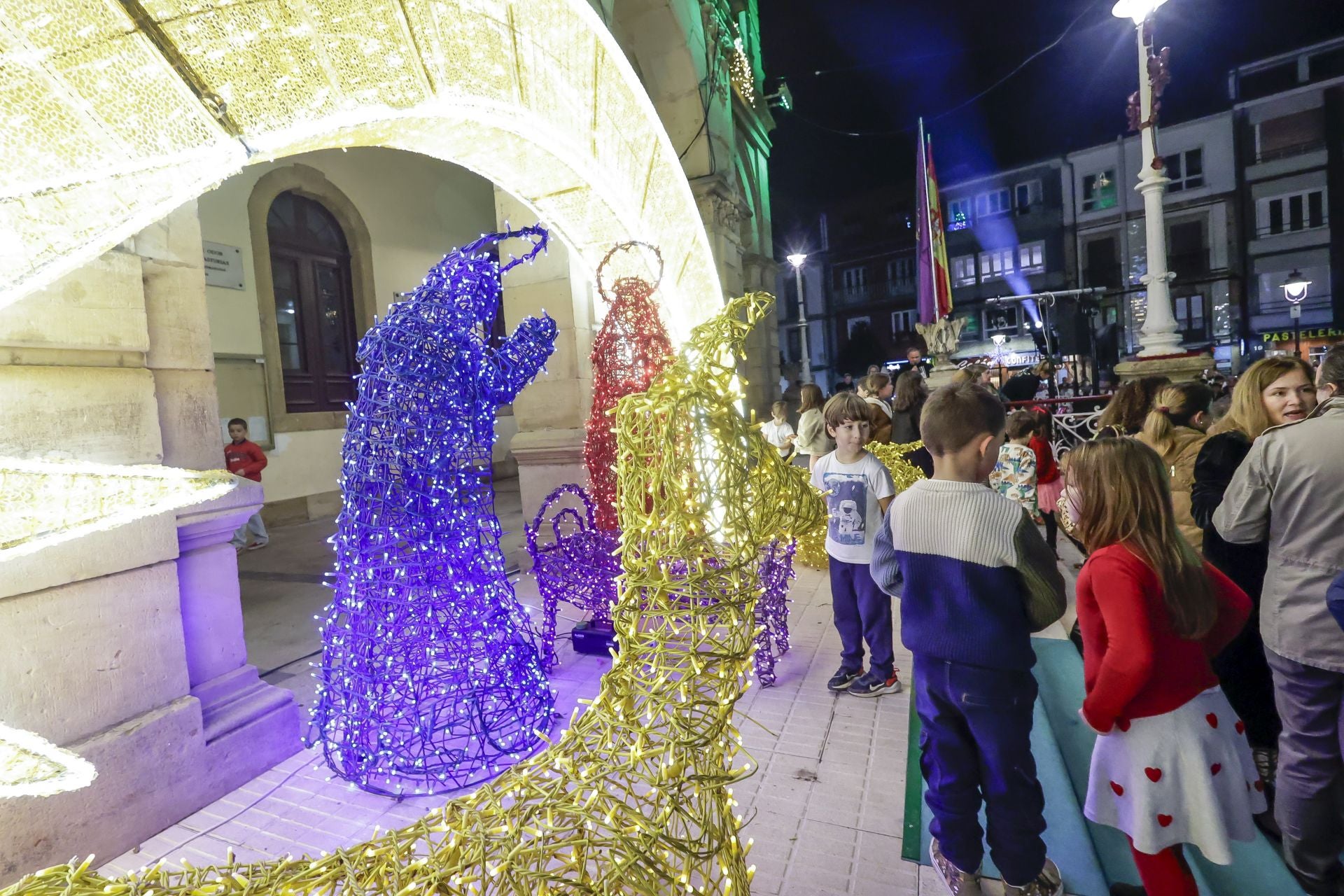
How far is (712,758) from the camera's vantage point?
1452 millimetres

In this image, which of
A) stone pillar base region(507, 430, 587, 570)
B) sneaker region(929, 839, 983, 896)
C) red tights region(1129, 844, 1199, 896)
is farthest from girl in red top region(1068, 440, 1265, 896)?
stone pillar base region(507, 430, 587, 570)

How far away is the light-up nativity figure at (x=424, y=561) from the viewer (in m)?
2.62

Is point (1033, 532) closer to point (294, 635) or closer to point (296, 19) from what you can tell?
point (296, 19)

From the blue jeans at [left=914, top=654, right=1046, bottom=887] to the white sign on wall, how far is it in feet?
31.4

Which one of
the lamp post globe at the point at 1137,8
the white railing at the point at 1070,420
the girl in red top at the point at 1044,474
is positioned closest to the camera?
the girl in red top at the point at 1044,474

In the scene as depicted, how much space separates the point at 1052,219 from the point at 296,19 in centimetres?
3781

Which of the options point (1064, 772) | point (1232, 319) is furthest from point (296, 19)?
point (1232, 319)

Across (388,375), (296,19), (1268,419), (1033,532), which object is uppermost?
(296,19)

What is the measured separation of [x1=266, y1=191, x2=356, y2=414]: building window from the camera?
31.5ft

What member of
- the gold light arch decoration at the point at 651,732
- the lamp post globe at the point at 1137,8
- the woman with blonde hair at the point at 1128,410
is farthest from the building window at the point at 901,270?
the gold light arch decoration at the point at 651,732

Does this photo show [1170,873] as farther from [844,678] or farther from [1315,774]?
[844,678]

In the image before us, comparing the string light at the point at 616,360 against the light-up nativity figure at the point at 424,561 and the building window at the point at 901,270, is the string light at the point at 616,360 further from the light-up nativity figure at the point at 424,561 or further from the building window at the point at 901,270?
the building window at the point at 901,270

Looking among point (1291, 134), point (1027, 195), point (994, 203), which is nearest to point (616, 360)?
point (1291, 134)

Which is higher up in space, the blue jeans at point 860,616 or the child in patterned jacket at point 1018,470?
the child in patterned jacket at point 1018,470
